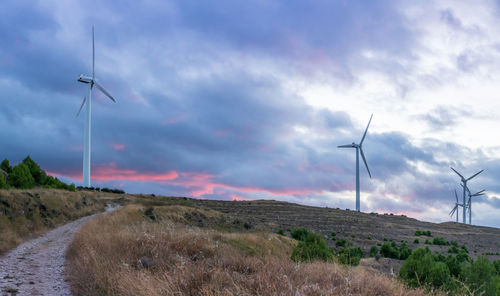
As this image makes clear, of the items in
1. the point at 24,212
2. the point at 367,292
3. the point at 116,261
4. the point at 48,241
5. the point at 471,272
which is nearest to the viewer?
the point at 367,292

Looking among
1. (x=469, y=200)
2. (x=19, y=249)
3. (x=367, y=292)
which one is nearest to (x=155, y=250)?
(x=367, y=292)

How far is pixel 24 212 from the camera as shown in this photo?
2695 centimetres

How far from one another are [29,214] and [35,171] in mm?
35000

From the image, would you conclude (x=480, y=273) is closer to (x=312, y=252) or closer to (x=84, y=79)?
(x=312, y=252)

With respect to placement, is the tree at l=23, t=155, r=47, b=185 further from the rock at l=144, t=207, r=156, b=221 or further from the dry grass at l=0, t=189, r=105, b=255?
the rock at l=144, t=207, r=156, b=221

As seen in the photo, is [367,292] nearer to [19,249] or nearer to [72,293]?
[72,293]

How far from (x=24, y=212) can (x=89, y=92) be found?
4330 centimetres

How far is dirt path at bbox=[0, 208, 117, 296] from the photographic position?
37.8 ft

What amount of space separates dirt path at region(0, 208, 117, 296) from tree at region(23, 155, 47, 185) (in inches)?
1568

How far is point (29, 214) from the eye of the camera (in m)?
27.5

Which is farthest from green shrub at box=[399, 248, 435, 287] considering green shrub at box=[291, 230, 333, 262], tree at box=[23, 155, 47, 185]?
tree at box=[23, 155, 47, 185]

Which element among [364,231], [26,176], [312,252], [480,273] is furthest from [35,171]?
[480,273]

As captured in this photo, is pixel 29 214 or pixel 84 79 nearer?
pixel 29 214

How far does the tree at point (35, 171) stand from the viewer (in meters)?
57.6
